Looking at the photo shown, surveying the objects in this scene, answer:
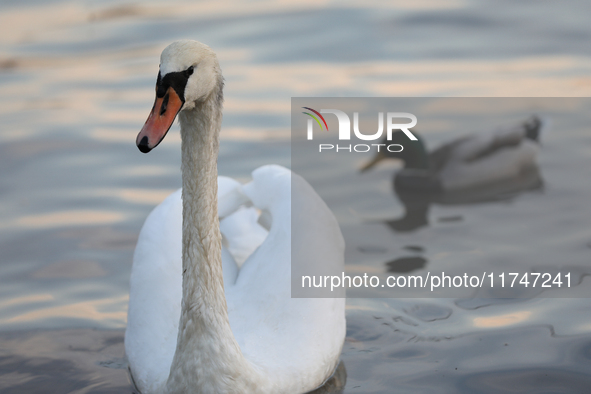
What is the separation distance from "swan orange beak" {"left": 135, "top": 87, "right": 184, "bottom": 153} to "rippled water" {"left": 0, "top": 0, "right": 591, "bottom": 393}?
1.84 m

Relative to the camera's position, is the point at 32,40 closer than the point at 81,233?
No

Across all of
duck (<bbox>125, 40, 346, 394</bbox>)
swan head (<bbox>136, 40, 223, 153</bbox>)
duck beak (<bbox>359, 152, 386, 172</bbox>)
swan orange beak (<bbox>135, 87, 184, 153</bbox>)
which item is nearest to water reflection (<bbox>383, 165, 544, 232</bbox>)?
duck beak (<bbox>359, 152, 386, 172</bbox>)

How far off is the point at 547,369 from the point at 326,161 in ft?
12.2

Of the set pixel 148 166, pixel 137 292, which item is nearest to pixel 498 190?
pixel 148 166

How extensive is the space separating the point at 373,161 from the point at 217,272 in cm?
448


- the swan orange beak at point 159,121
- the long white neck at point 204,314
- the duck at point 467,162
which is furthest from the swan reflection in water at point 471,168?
the swan orange beak at point 159,121

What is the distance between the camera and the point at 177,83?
10.4 feet

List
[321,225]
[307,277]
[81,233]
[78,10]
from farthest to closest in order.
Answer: [78,10] → [81,233] → [321,225] → [307,277]

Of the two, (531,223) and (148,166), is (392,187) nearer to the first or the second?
(531,223)

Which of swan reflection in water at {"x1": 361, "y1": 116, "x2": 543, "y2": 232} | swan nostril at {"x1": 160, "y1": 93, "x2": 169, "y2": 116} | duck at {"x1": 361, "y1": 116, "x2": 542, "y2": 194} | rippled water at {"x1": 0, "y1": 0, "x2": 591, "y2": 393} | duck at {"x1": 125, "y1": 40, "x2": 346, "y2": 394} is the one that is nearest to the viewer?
swan nostril at {"x1": 160, "y1": 93, "x2": 169, "y2": 116}

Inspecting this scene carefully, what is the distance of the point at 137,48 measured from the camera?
34.9ft

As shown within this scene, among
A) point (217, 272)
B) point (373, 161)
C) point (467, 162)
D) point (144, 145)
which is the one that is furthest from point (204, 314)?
point (467, 162)

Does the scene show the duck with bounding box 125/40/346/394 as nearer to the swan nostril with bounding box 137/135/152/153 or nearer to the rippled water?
the swan nostril with bounding box 137/135/152/153

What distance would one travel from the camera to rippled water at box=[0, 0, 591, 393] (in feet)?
15.3
